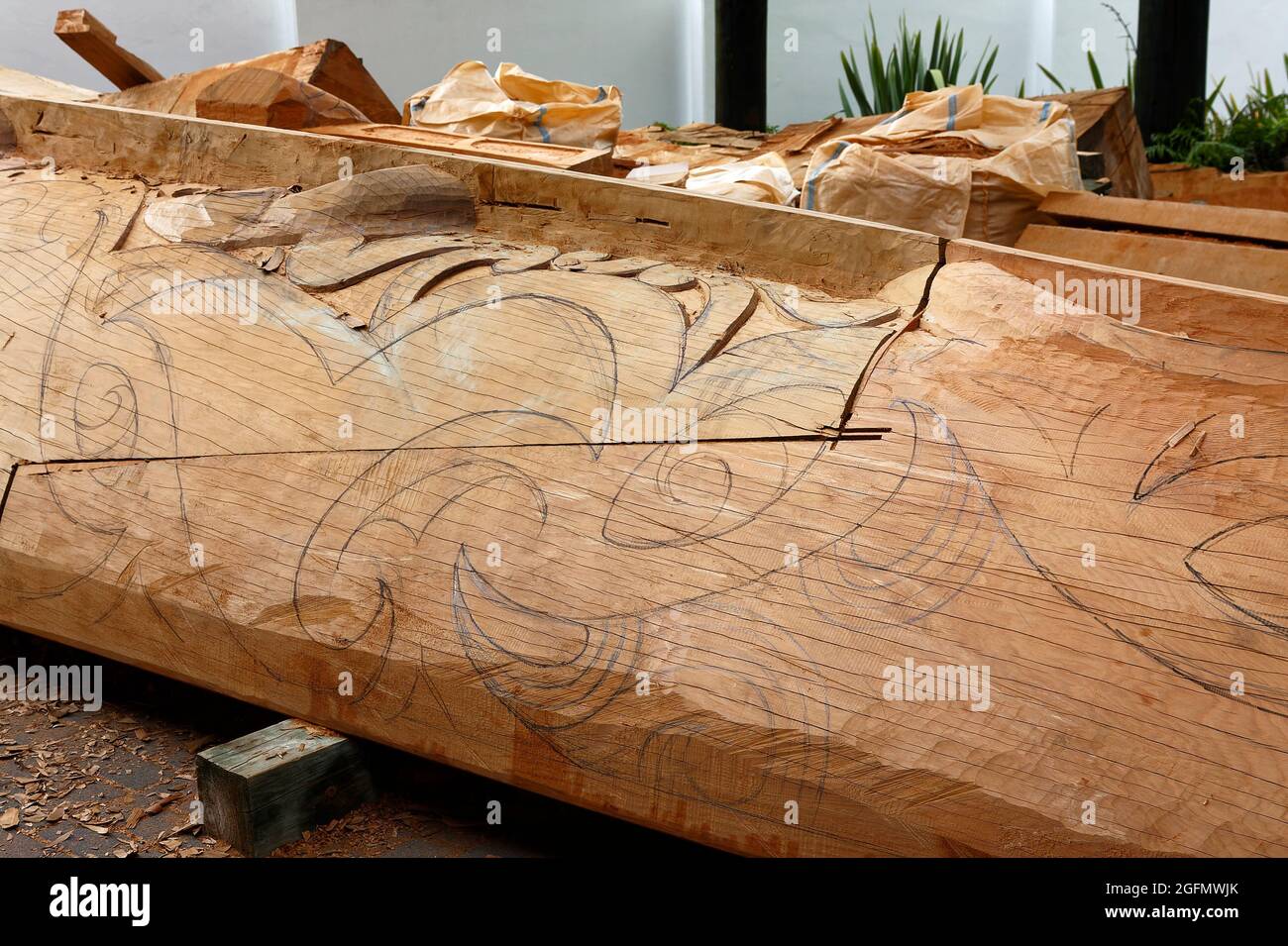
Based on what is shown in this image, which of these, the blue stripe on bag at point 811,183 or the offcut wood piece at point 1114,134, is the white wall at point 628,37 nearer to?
the offcut wood piece at point 1114,134

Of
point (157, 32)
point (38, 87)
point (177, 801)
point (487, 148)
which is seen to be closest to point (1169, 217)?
point (487, 148)

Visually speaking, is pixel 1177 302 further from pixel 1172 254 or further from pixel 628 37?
pixel 628 37

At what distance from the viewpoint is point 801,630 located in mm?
1430

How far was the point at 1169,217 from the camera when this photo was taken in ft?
9.76

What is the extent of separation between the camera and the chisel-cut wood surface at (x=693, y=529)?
4.31 ft

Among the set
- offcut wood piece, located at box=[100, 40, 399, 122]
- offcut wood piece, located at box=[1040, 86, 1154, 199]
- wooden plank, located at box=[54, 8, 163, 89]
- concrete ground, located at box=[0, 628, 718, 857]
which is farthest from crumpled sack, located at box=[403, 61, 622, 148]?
concrete ground, located at box=[0, 628, 718, 857]

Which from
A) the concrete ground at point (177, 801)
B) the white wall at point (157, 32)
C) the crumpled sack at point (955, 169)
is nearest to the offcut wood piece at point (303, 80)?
the crumpled sack at point (955, 169)

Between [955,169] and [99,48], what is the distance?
8.89 feet

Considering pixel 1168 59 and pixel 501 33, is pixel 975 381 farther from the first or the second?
pixel 501 33

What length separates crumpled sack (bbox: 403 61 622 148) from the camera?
133 inches

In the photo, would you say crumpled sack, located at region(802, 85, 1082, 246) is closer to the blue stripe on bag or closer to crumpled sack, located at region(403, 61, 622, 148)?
the blue stripe on bag

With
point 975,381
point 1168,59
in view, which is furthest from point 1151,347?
point 1168,59
